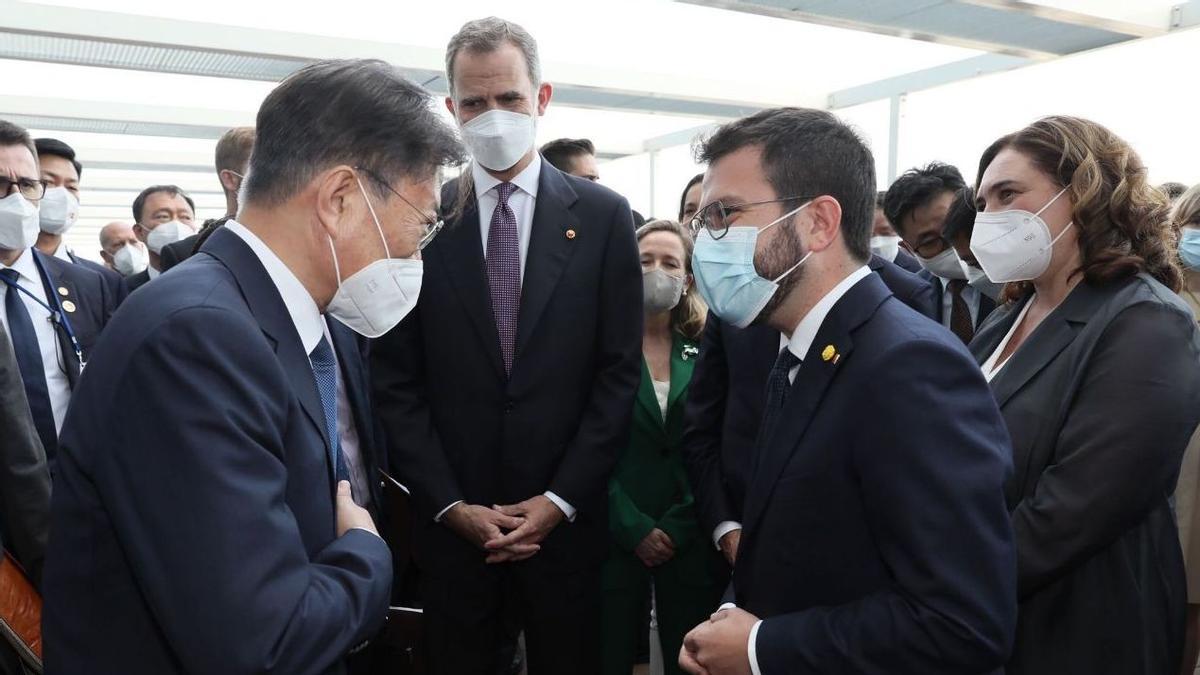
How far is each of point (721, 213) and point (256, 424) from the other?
0.94m

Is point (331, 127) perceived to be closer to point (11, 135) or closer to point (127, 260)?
point (11, 135)

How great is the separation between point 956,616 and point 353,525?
866 millimetres

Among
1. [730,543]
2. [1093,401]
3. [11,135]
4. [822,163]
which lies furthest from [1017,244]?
[11,135]

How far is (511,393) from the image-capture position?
213cm

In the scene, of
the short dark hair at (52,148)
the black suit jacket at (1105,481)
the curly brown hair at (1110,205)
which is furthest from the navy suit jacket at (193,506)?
the short dark hair at (52,148)

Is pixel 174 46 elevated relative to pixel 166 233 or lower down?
elevated

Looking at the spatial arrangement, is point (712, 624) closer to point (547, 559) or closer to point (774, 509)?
point (774, 509)

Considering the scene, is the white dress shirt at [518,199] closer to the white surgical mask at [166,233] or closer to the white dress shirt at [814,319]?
the white dress shirt at [814,319]

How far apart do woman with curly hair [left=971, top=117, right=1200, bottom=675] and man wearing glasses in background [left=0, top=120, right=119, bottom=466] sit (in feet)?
8.78

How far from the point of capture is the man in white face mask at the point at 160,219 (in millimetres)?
4762

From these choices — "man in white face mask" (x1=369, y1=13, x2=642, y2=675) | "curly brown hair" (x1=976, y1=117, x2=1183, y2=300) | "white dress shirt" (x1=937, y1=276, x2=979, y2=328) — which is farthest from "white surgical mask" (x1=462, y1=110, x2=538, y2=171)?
"white dress shirt" (x1=937, y1=276, x2=979, y2=328)

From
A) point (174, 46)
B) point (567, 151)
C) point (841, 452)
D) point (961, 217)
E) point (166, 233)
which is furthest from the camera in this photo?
point (174, 46)

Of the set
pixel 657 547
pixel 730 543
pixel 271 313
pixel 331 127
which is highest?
pixel 331 127

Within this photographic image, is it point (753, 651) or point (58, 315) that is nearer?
point (753, 651)
